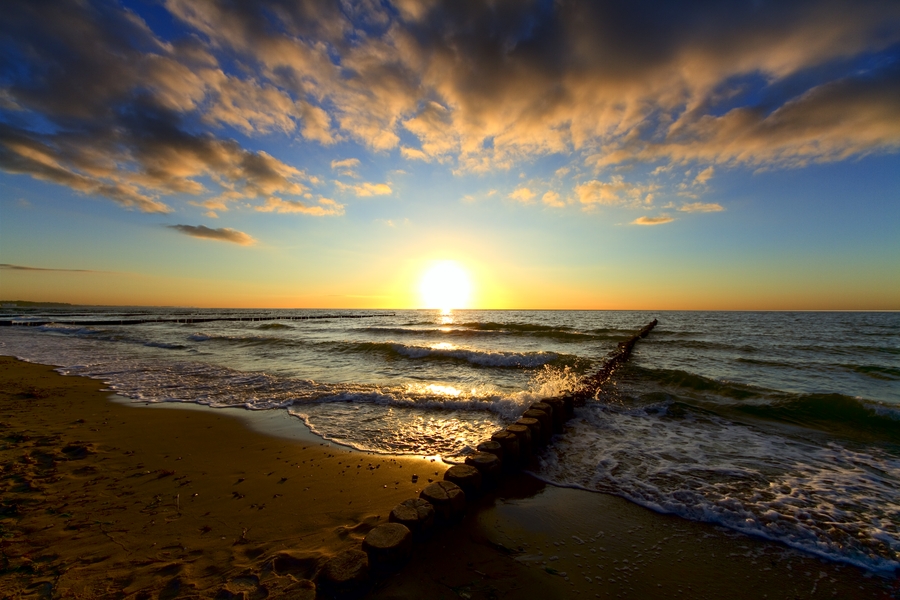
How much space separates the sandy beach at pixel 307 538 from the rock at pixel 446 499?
0.18 meters

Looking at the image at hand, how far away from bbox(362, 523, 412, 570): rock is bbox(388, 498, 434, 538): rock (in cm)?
18

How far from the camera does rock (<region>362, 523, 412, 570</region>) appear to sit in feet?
11.2

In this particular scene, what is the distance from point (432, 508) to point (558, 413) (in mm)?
4766

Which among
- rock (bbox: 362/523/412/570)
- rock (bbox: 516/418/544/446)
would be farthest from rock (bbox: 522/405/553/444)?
rock (bbox: 362/523/412/570)

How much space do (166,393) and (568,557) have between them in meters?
12.2

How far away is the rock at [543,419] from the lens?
7.09m

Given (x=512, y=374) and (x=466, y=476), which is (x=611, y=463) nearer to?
(x=466, y=476)

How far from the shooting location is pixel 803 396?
1074 cm

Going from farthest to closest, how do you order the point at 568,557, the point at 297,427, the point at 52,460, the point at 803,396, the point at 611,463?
the point at 803,396, the point at 297,427, the point at 611,463, the point at 52,460, the point at 568,557

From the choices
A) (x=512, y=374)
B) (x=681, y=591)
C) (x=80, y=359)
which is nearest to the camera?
(x=681, y=591)

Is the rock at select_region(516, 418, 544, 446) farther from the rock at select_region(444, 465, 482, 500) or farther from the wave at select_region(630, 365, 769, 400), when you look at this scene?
the wave at select_region(630, 365, 769, 400)

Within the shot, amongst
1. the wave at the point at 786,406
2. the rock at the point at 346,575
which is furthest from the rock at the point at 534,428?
the wave at the point at 786,406

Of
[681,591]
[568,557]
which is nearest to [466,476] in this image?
[568,557]

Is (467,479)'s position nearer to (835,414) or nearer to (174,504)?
(174,504)
